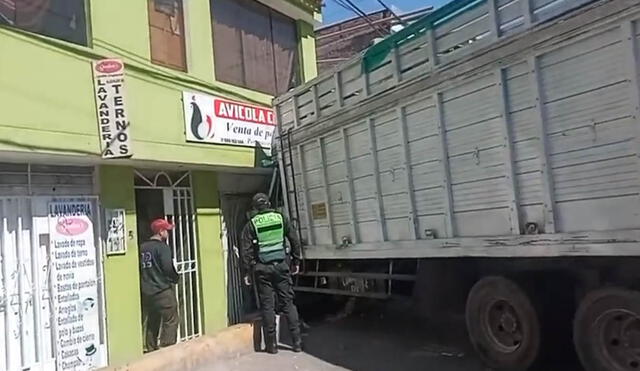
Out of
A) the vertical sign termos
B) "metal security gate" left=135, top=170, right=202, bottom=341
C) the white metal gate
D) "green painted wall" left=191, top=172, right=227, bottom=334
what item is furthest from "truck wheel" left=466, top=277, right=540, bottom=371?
the white metal gate

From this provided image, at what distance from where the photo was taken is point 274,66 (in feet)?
36.0

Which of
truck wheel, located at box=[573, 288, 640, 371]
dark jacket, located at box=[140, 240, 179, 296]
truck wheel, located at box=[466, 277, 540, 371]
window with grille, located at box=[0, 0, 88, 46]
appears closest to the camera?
truck wheel, located at box=[573, 288, 640, 371]

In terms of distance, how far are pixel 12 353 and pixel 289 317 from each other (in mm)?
3232

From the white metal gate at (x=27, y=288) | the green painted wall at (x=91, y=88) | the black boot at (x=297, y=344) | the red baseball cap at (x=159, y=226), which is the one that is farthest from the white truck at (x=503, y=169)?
the white metal gate at (x=27, y=288)

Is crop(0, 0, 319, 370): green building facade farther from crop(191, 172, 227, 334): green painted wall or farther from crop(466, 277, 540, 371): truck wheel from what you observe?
crop(466, 277, 540, 371): truck wheel

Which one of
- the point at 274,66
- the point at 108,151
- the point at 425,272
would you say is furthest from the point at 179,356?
the point at 274,66

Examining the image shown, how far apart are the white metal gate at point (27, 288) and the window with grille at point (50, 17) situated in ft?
5.72

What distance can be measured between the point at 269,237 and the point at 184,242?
1.45m

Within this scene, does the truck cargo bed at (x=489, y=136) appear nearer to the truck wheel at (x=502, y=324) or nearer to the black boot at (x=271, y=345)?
the truck wheel at (x=502, y=324)

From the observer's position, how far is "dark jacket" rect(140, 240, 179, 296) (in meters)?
7.81

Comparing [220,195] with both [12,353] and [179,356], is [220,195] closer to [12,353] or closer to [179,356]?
[179,356]

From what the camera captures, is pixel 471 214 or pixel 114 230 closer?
pixel 471 214

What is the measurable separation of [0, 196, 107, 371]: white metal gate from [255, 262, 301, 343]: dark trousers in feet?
7.48

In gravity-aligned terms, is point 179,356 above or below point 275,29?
below
